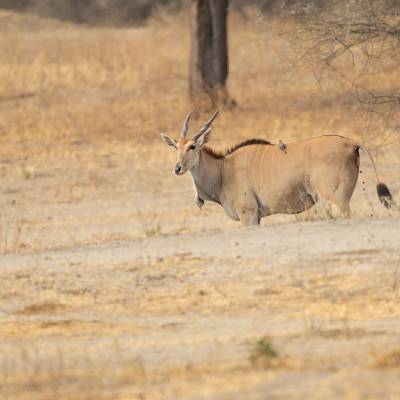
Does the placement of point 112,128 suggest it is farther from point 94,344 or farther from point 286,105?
point 94,344

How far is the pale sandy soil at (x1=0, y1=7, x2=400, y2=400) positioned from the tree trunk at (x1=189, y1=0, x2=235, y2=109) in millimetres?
2432

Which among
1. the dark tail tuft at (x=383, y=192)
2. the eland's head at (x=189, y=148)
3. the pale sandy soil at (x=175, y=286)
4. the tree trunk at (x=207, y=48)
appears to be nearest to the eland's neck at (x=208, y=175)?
the eland's head at (x=189, y=148)

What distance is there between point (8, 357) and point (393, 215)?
5443mm

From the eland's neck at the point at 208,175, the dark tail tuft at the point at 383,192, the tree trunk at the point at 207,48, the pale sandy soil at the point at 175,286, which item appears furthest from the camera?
the tree trunk at the point at 207,48

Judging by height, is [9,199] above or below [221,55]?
below

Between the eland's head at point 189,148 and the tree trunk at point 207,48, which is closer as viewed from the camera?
the eland's head at point 189,148

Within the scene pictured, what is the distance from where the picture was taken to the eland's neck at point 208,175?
49.8ft

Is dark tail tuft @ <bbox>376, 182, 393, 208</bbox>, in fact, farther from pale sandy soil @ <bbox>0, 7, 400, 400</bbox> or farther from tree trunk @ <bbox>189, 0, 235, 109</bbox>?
tree trunk @ <bbox>189, 0, 235, 109</bbox>

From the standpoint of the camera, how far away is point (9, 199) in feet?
64.3

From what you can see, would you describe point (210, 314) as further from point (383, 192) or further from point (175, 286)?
point (383, 192)

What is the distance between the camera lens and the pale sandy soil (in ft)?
26.4

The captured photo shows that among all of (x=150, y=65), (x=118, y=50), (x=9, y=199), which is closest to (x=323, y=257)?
(x=9, y=199)

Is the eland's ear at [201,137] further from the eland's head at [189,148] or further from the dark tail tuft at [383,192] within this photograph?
the dark tail tuft at [383,192]

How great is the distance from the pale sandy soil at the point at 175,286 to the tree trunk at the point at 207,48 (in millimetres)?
2432
